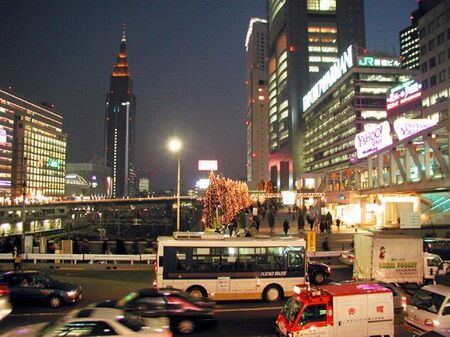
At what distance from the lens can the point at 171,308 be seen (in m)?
13.8

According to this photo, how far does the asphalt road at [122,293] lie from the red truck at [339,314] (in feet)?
6.61

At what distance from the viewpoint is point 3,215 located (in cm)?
11225

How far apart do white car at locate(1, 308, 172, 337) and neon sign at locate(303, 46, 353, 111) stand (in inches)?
4065

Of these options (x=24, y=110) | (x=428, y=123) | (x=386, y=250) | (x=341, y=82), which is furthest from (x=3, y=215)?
(x=386, y=250)

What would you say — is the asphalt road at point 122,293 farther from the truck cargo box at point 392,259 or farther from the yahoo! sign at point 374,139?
the yahoo! sign at point 374,139

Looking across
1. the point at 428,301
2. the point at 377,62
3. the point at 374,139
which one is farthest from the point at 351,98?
the point at 428,301

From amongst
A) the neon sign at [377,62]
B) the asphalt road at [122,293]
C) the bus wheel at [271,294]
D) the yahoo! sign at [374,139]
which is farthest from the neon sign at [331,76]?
the bus wheel at [271,294]

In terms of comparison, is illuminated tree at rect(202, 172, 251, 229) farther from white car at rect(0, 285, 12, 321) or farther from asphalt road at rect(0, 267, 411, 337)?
white car at rect(0, 285, 12, 321)

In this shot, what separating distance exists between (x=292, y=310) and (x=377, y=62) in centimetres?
10282

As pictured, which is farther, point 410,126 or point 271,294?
point 410,126

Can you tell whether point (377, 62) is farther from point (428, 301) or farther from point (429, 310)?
point (429, 310)

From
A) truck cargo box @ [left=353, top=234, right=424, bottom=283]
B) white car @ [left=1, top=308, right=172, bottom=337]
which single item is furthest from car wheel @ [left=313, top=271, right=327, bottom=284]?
white car @ [left=1, top=308, right=172, bottom=337]

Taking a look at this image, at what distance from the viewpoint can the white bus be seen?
60.2ft

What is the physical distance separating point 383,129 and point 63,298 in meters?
40.8
